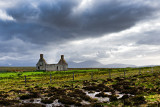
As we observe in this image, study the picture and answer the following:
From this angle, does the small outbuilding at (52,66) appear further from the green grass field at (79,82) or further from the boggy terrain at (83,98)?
the boggy terrain at (83,98)

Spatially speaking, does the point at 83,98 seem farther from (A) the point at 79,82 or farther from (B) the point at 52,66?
(B) the point at 52,66

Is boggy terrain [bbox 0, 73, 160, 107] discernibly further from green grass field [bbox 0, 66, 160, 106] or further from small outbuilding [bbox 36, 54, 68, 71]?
small outbuilding [bbox 36, 54, 68, 71]

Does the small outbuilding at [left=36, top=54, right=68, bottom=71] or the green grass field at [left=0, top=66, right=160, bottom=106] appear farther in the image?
the small outbuilding at [left=36, top=54, right=68, bottom=71]

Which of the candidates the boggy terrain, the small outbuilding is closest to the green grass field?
the boggy terrain

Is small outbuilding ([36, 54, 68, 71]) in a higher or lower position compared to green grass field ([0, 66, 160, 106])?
higher

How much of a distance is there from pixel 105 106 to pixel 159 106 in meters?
4.38

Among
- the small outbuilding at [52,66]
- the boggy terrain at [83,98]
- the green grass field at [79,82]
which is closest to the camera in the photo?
the boggy terrain at [83,98]

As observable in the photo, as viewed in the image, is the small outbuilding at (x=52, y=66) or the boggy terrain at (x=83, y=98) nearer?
the boggy terrain at (x=83, y=98)

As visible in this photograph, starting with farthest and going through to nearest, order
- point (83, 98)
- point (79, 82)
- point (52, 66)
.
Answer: point (52, 66)
point (79, 82)
point (83, 98)

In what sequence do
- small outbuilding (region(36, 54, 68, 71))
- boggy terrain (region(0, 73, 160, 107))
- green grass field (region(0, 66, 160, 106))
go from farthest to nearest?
small outbuilding (region(36, 54, 68, 71))
green grass field (region(0, 66, 160, 106))
boggy terrain (region(0, 73, 160, 107))

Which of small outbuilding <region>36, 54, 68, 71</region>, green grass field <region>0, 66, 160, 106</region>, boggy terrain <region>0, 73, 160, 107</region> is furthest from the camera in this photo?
small outbuilding <region>36, 54, 68, 71</region>

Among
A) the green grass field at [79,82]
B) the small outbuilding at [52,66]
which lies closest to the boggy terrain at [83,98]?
the green grass field at [79,82]

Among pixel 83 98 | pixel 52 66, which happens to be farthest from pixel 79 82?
pixel 52 66

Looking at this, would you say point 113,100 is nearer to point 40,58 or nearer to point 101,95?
point 101,95
